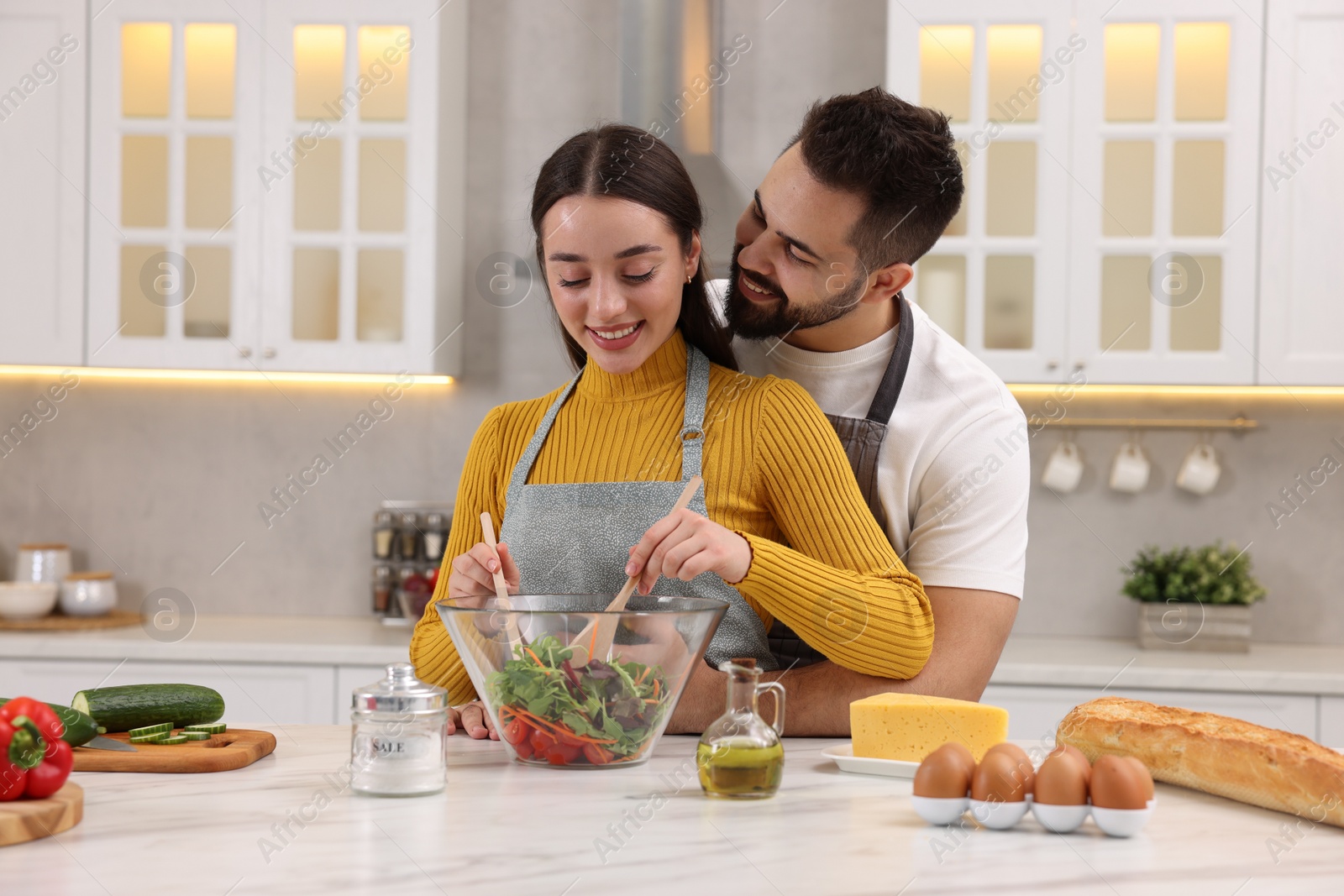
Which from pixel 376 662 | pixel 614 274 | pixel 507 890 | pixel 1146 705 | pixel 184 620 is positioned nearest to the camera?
pixel 507 890

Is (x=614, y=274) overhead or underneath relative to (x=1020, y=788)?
overhead

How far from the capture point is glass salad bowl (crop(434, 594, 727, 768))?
3.42ft

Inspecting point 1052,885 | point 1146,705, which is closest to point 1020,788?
point 1052,885

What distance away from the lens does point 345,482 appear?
3297 millimetres

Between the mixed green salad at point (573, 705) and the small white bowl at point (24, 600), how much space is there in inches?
90.7

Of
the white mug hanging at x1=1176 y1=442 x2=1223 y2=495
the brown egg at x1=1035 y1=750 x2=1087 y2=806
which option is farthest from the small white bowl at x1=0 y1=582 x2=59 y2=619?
the white mug hanging at x1=1176 y1=442 x2=1223 y2=495

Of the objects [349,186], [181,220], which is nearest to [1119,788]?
[349,186]

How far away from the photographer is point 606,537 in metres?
1.33

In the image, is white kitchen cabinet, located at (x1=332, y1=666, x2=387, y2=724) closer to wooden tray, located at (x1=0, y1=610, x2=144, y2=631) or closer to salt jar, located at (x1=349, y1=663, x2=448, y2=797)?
wooden tray, located at (x1=0, y1=610, x2=144, y2=631)

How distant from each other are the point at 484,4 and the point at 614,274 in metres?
2.24

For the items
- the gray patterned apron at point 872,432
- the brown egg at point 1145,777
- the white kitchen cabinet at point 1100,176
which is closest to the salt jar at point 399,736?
the brown egg at point 1145,777

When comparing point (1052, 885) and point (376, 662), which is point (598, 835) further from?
point (376, 662)

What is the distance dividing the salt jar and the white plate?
1.25 feet

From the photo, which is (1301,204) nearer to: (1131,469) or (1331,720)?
(1131,469)
